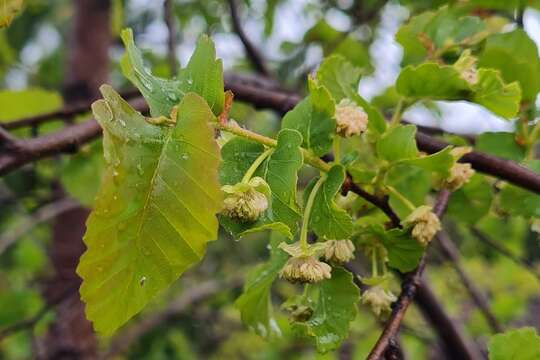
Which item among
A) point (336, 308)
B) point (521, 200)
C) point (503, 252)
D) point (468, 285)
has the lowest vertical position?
point (468, 285)

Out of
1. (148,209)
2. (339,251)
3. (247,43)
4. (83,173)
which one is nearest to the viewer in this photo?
(148,209)

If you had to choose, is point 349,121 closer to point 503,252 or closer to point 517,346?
point 517,346

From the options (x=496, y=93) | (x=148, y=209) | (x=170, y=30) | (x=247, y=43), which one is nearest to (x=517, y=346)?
(x=496, y=93)

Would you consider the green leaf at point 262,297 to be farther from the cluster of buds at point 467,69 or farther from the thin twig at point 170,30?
the thin twig at point 170,30

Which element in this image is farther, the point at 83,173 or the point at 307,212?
the point at 83,173

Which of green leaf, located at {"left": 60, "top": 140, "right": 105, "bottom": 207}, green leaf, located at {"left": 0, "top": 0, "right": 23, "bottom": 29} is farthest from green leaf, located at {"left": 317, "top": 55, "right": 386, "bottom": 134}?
green leaf, located at {"left": 60, "top": 140, "right": 105, "bottom": 207}

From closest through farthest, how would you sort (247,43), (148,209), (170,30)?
(148,209)
(170,30)
(247,43)

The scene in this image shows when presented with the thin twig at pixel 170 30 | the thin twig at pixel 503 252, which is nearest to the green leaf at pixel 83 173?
the thin twig at pixel 170 30
